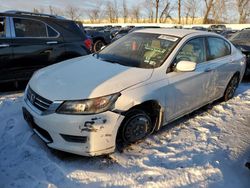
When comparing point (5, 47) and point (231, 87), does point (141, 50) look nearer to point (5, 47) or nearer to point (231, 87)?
point (231, 87)

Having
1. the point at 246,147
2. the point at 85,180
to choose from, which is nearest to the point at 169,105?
the point at 246,147

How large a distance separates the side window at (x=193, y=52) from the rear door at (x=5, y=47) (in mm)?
3432

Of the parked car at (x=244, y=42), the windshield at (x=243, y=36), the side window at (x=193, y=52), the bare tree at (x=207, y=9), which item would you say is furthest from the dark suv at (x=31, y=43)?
the bare tree at (x=207, y=9)

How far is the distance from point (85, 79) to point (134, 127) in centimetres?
86

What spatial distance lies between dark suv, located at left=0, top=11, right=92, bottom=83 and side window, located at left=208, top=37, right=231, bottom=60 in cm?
297

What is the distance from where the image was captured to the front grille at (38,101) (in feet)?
10.7

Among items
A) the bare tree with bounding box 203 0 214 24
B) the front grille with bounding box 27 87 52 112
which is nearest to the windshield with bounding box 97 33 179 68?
the front grille with bounding box 27 87 52 112

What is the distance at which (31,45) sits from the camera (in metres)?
5.84

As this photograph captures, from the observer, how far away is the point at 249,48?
309 inches

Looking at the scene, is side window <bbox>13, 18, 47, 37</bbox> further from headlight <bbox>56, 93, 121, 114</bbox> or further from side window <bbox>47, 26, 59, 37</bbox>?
A: headlight <bbox>56, 93, 121, 114</bbox>

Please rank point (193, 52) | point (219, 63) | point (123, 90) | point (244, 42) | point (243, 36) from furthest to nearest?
point (243, 36) → point (244, 42) → point (219, 63) → point (193, 52) → point (123, 90)

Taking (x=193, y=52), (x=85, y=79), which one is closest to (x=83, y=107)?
(x=85, y=79)

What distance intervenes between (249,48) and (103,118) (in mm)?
6185

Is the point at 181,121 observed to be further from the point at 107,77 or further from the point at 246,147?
the point at 107,77
